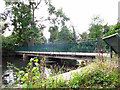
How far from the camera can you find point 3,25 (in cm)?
1783

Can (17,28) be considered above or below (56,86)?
above

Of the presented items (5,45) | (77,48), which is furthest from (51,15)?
(77,48)

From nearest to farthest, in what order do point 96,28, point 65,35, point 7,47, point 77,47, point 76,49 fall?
point 77,47 → point 76,49 → point 96,28 → point 7,47 → point 65,35

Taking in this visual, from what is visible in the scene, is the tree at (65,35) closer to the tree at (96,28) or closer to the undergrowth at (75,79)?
the tree at (96,28)

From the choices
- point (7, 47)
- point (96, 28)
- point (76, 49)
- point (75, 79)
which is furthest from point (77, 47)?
point (7, 47)

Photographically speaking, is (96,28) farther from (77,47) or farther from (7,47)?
(7,47)

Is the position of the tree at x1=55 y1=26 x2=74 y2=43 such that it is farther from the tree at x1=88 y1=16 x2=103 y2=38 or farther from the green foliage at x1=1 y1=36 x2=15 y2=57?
the green foliage at x1=1 y1=36 x2=15 y2=57

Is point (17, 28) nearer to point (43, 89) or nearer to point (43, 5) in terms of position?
point (43, 5)

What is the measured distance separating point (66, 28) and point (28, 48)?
953cm

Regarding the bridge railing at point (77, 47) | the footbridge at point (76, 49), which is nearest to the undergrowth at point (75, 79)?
the footbridge at point (76, 49)

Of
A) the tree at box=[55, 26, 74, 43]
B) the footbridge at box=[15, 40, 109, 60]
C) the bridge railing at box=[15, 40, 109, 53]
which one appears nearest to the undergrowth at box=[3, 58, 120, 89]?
the footbridge at box=[15, 40, 109, 60]

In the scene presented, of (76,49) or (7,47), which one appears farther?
(7,47)

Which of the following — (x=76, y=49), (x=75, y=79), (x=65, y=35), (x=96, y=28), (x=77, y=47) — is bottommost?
(x=75, y=79)

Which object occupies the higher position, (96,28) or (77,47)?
(96,28)
